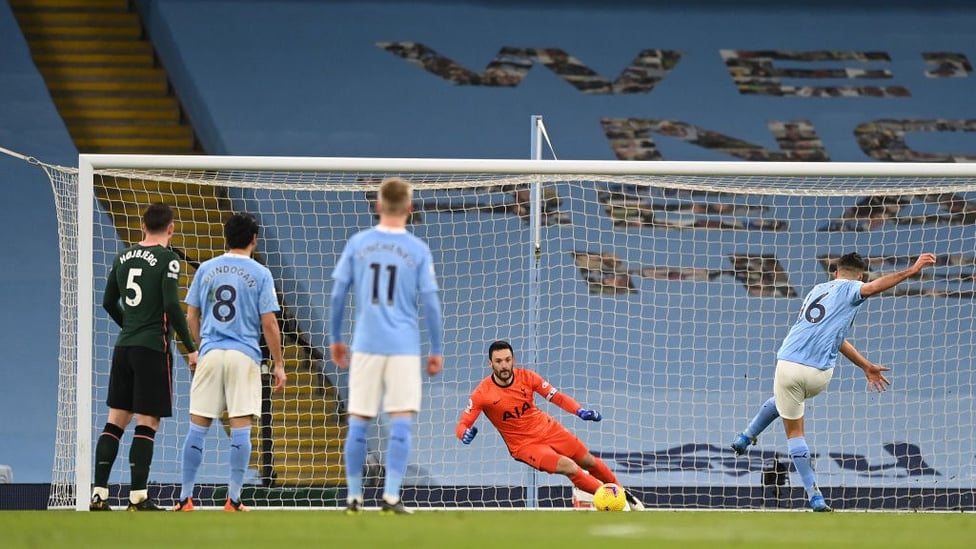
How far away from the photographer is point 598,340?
40.6 feet

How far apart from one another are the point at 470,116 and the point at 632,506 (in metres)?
5.15

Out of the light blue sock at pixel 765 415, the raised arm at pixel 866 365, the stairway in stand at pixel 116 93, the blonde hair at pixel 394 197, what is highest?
the stairway in stand at pixel 116 93

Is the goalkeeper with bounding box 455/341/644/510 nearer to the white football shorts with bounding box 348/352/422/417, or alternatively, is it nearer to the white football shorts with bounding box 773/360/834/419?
the white football shorts with bounding box 773/360/834/419

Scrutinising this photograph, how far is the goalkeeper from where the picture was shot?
9.33m

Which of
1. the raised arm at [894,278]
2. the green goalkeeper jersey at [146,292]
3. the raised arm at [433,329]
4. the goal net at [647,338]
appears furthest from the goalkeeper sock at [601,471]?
the raised arm at [433,329]

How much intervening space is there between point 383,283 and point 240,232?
1.59 metres

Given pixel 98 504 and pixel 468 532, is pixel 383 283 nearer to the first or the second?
pixel 468 532

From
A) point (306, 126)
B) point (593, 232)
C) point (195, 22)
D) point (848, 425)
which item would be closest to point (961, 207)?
point (848, 425)

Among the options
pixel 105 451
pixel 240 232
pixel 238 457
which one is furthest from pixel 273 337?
pixel 105 451

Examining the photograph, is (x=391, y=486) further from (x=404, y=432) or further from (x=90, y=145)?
(x=90, y=145)

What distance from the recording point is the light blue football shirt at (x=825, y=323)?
27.0 ft

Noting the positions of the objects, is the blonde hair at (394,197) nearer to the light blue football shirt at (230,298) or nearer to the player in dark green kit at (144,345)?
the light blue football shirt at (230,298)

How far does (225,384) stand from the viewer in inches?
279

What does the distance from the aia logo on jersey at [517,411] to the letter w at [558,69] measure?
4623mm
